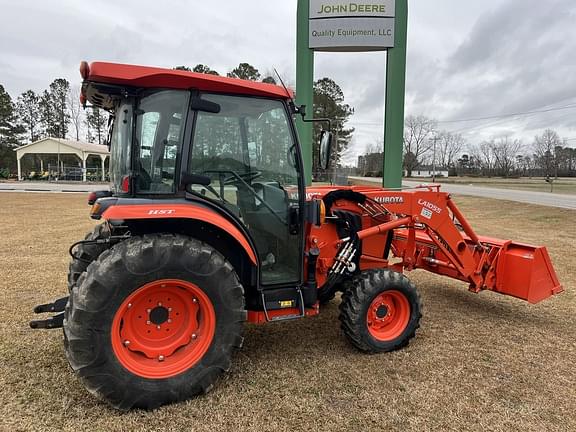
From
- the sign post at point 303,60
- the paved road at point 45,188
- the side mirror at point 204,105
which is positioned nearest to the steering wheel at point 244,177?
the side mirror at point 204,105

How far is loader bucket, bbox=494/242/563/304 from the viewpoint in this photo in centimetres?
456

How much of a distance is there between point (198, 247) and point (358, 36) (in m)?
12.9

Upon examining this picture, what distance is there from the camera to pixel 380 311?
398 cm

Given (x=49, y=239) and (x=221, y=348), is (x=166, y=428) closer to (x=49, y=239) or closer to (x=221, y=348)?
(x=221, y=348)

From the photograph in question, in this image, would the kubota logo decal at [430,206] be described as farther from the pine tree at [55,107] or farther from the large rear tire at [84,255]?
the pine tree at [55,107]

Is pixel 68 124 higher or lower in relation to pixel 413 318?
higher

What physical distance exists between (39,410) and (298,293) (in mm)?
1988

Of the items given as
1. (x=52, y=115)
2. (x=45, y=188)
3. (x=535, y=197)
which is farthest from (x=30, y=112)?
(x=535, y=197)

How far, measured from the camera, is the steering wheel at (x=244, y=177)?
334 cm

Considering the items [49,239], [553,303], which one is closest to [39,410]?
[553,303]

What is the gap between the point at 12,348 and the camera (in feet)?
12.4

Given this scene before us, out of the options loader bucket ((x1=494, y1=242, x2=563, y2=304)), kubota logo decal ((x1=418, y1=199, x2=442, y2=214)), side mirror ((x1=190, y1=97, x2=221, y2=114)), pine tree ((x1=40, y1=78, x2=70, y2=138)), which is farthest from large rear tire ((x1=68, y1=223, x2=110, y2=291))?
pine tree ((x1=40, y1=78, x2=70, y2=138))

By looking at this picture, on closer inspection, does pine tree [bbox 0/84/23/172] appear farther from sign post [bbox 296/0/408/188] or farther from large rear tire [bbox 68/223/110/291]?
large rear tire [bbox 68/223/110/291]

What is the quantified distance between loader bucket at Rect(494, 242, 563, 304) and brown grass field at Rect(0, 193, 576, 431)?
370mm
